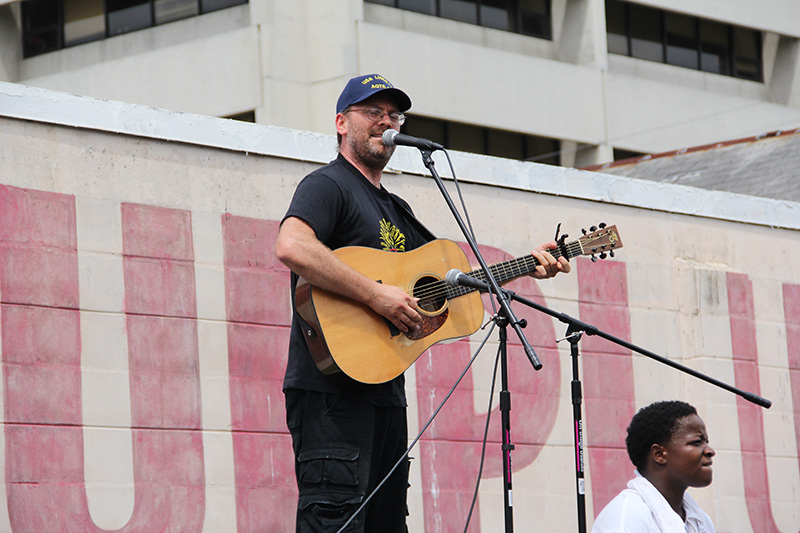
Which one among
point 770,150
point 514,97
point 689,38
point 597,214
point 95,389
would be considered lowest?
point 95,389

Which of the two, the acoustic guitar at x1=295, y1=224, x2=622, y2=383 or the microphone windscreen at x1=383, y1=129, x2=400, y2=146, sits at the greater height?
the microphone windscreen at x1=383, y1=129, x2=400, y2=146

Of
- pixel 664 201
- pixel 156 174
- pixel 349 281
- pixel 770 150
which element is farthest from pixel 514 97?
pixel 349 281

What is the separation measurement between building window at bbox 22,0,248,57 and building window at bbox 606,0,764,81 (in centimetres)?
871

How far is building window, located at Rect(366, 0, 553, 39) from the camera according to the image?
23312mm

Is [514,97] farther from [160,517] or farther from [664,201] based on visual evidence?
[160,517]

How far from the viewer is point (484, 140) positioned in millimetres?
23953

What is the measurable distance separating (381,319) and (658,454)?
4.03 feet

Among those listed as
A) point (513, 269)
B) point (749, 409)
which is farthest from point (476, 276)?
point (749, 409)

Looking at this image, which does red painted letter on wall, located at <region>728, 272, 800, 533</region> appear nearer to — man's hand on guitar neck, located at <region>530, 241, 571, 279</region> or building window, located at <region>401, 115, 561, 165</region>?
man's hand on guitar neck, located at <region>530, 241, 571, 279</region>

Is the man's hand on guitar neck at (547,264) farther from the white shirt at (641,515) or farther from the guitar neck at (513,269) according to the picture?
the white shirt at (641,515)

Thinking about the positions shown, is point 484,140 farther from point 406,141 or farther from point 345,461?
point 345,461

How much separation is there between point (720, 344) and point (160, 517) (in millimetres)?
4114

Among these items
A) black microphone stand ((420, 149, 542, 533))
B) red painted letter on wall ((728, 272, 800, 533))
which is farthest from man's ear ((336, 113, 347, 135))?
red painted letter on wall ((728, 272, 800, 533))

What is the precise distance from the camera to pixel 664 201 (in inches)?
327
